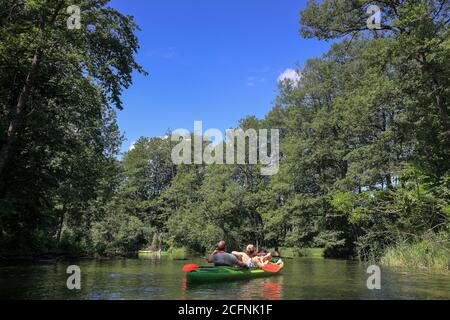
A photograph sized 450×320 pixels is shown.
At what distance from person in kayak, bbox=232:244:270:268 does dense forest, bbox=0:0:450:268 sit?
19.6 ft

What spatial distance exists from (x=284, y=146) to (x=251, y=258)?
72.9ft

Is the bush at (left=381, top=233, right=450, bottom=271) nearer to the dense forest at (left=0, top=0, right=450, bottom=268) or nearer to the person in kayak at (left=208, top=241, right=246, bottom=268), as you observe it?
the dense forest at (left=0, top=0, right=450, bottom=268)

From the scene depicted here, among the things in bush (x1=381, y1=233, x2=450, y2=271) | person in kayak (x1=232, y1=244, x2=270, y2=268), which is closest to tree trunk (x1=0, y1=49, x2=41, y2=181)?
person in kayak (x1=232, y1=244, x2=270, y2=268)

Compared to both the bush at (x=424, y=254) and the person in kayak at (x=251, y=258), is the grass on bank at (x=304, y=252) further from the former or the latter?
the person in kayak at (x=251, y=258)

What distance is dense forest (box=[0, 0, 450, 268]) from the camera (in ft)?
56.4

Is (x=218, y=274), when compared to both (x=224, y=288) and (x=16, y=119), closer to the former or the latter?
(x=224, y=288)

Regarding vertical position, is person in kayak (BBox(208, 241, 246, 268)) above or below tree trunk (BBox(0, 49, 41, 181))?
below

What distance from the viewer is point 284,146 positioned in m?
38.5

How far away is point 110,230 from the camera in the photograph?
3716 cm

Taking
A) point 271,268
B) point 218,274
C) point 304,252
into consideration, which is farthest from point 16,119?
point 304,252

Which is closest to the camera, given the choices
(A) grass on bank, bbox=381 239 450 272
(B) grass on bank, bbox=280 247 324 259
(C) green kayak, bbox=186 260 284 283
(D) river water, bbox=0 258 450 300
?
(D) river water, bbox=0 258 450 300


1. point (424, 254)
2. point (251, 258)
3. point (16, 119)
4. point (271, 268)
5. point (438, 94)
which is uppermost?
point (438, 94)

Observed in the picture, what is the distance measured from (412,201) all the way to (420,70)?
5.73 metres
